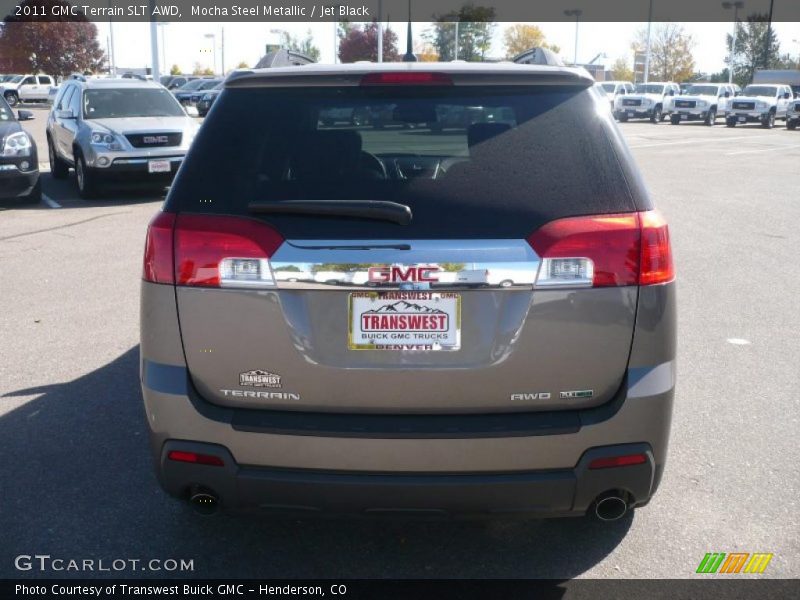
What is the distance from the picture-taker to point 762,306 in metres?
7.79

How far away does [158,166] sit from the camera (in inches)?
563

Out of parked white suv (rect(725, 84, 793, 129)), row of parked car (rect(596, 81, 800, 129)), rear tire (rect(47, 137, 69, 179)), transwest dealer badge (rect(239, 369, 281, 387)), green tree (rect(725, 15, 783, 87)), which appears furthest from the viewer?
green tree (rect(725, 15, 783, 87))

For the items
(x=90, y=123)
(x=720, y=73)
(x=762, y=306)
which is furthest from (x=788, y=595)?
(x=720, y=73)

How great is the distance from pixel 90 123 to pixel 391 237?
42.7 feet

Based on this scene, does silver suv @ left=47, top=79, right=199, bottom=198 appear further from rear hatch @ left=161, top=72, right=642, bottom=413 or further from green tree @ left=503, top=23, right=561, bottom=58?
green tree @ left=503, top=23, right=561, bottom=58

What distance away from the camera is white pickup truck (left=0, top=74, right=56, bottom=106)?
5625cm

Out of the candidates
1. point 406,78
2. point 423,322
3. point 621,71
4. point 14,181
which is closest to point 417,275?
point 423,322

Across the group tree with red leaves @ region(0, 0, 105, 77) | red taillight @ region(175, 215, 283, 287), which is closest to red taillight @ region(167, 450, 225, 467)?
red taillight @ region(175, 215, 283, 287)

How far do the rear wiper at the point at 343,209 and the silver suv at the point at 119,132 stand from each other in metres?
11.8

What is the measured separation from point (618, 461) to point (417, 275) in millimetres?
934

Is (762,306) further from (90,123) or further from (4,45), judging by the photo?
(4,45)

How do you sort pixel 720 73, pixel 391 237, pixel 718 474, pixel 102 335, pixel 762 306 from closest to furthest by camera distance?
pixel 391 237
pixel 718 474
pixel 102 335
pixel 762 306
pixel 720 73

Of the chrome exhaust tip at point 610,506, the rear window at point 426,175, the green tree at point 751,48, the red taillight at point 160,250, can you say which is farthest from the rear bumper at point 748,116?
the green tree at point 751,48

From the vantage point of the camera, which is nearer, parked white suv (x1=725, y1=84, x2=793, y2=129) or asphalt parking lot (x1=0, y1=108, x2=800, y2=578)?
asphalt parking lot (x1=0, y1=108, x2=800, y2=578)
